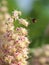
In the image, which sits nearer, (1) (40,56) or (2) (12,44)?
(2) (12,44)

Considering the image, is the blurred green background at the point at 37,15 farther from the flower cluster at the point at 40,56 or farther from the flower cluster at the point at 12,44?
the flower cluster at the point at 12,44

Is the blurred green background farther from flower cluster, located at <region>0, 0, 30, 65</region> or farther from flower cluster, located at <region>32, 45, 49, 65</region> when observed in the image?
flower cluster, located at <region>0, 0, 30, 65</region>

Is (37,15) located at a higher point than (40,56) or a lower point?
higher

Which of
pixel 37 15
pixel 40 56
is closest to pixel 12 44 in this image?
pixel 40 56

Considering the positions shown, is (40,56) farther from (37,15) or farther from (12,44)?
(37,15)

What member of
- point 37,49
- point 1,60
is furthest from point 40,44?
point 1,60

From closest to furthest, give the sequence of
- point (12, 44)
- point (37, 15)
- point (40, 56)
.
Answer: point (12, 44) → point (40, 56) → point (37, 15)

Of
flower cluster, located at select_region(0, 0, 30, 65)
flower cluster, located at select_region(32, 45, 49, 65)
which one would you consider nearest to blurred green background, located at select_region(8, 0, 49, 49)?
flower cluster, located at select_region(32, 45, 49, 65)

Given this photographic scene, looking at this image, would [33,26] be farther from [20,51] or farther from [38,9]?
[20,51]
